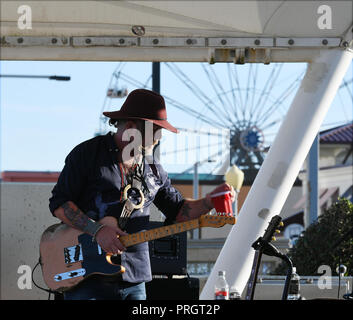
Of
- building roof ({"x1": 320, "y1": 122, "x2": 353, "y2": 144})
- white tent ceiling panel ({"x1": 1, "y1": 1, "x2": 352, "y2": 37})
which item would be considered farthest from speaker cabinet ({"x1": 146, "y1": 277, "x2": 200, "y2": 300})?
building roof ({"x1": 320, "y1": 122, "x2": 353, "y2": 144})

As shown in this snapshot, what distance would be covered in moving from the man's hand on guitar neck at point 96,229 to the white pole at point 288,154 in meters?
2.52

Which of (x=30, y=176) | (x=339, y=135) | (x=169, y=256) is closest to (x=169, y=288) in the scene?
(x=169, y=256)

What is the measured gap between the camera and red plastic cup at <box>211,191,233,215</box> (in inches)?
134

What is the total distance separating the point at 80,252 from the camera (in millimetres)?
3564

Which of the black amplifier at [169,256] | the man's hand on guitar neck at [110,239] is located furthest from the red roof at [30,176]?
the man's hand on guitar neck at [110,239]

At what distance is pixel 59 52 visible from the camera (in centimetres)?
595

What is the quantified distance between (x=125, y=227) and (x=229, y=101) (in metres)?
42.2

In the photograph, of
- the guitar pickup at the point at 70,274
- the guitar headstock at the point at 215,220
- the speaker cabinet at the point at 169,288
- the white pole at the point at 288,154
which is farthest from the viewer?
the white pole at the point at 288,154

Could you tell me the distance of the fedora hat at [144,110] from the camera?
3.45 m

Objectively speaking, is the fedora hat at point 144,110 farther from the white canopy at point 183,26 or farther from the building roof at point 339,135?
the building roof at point 339,135

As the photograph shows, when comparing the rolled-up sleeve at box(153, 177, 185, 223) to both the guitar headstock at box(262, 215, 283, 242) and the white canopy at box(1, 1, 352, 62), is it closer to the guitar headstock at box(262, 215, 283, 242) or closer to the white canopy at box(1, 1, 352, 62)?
the guitar headstock at box(262, 215, 283, 242)

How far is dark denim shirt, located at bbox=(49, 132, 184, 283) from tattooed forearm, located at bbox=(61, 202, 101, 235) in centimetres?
4

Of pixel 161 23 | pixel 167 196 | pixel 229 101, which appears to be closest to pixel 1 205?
pixel 161 23

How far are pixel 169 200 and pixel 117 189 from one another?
1.37 feet
